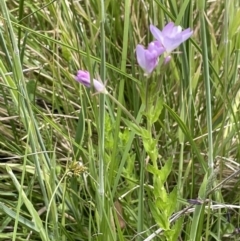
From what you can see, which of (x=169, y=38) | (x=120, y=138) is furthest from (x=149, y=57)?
(x=120, y=138)

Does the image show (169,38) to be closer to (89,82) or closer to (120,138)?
(89,82)

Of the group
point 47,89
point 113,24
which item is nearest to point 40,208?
point 47,89

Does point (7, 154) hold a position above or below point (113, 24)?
below

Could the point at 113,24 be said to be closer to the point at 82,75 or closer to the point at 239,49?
the point at 239,49

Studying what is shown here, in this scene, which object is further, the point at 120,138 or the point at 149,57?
the point at 120,138

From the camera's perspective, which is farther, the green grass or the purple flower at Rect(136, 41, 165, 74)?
the green grass
